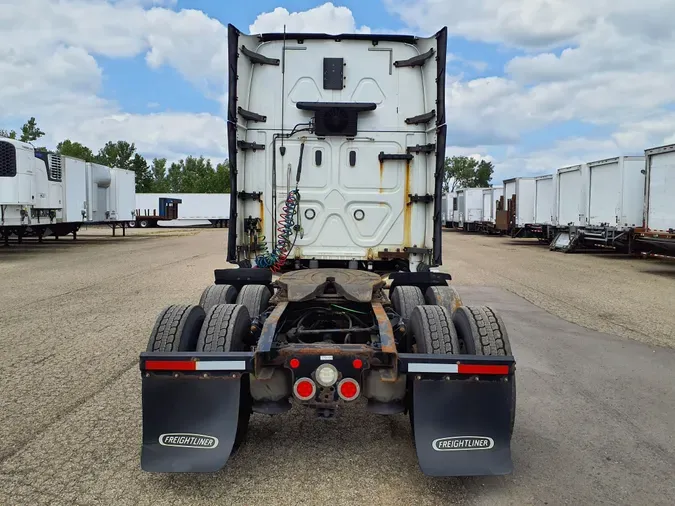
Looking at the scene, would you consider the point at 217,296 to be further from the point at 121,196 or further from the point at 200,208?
the point at 200,208

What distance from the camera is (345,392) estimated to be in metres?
3.17

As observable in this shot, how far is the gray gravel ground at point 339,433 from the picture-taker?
3.11 m

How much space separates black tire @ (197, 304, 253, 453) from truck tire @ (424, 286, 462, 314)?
195 cm

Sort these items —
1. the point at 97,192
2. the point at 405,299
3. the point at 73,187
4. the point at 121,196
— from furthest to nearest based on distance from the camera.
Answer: the point at 121,196
the point at 97,192
the point at 73,187
the point at 405,299

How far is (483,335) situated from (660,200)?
13611 millimetres

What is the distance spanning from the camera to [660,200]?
1458cm

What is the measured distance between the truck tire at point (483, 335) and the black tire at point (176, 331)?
1757mm

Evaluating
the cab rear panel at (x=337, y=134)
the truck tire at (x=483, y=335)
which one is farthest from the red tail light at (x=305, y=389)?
the cab rear panel at (x=337, y=134)

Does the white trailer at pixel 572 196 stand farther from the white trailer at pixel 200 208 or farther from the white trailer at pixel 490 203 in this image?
the white trailer at pixel 200 208

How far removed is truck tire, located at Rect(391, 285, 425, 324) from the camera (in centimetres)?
476

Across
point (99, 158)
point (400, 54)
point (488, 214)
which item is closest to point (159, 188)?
point (99, 158)

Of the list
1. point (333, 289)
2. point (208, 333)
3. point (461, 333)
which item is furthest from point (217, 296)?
point (461, 333)

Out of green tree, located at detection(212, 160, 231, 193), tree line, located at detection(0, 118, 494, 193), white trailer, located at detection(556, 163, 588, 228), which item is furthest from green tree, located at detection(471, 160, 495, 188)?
A: white trailer, located at detection(556, 163, 588, 228)

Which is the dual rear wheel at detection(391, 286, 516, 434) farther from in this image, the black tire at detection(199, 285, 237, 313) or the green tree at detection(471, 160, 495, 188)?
the green tree at detection(471, 160, 495, 188)
